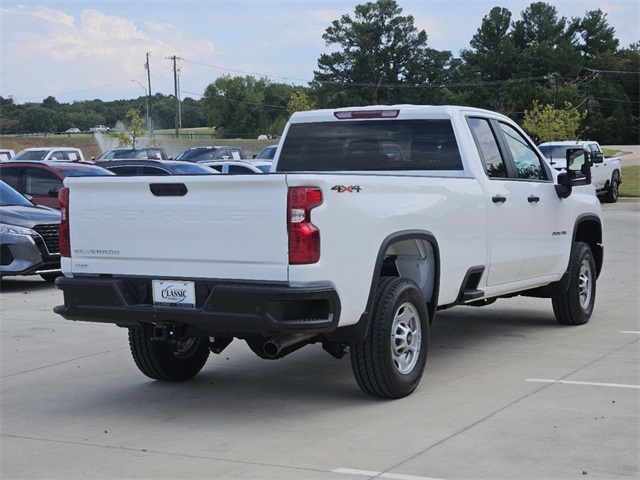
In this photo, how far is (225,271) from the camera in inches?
262

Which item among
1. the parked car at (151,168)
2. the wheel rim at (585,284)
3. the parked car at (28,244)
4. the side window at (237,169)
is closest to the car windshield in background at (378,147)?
the wheel rim at (585,284)

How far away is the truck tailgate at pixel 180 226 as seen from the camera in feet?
21.4

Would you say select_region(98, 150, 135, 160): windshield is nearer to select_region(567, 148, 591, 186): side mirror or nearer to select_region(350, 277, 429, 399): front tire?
select_region(567, 148, 591, 186): side mirror

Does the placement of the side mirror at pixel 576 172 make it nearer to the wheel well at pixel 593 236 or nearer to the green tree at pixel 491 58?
the wheel well at pixel 593 236

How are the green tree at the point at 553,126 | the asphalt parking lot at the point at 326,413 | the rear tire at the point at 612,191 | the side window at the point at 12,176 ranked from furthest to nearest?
the green tree at the point at 553,126, the rear tire at the point at 612,191, the side window at the point at 12,176, the asphalt parking lot at the point at 326,413

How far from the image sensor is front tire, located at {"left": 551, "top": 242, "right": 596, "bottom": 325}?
1035 cm

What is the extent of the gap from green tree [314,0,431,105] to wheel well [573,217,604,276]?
111616mm

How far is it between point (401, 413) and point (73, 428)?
215 cm

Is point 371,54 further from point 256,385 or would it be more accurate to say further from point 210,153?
point 256,385

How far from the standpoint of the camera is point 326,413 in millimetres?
7043

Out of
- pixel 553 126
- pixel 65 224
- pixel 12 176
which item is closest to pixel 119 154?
pixel 12 176

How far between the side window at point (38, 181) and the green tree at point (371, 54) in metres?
105

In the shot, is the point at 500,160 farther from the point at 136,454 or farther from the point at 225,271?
the point at 136,454

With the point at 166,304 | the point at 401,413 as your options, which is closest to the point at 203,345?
the point at 166,304
